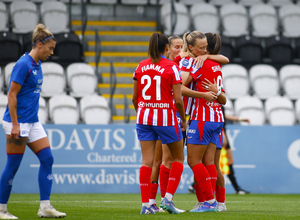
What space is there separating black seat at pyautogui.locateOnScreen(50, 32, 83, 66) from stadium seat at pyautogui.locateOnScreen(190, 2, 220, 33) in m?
3.48

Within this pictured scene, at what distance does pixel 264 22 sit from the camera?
52.0ft

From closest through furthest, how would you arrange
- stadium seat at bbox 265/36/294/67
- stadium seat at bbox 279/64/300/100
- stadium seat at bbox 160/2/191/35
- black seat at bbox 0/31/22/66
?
1. black seat at bbox 0/31/22/66
2. stadium seat at bbox 279/64/300/100
3. stadium seat at bbox 265/36/294/67
4. stadium seat at bbox 160/2/191/35

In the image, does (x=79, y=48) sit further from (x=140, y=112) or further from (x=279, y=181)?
(x=140, y=112)

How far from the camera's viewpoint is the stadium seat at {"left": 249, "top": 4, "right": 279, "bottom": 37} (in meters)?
15.7

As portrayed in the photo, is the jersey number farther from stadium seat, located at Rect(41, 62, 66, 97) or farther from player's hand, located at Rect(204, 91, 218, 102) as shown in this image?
stadium seat, located at Rect(41, 62, 66, 97)

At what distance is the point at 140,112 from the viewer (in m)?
5.84

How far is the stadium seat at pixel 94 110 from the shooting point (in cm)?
1220

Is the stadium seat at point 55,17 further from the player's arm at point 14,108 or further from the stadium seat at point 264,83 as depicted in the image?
the player's arm at point 14,108

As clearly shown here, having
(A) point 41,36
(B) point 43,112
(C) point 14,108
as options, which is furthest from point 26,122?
(B) point 43,112

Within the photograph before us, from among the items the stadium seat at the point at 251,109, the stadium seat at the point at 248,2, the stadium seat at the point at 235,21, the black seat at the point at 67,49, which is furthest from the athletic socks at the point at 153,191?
the stadium seat at the point at 248,2

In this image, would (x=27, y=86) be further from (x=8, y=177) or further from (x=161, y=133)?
(x=161, y=133)

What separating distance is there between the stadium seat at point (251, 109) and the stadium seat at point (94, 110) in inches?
117

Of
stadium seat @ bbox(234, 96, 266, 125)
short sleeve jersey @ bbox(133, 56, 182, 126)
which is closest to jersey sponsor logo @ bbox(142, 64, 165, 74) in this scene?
short sleeve jersey @ bbox(133, 56, 182, 126)

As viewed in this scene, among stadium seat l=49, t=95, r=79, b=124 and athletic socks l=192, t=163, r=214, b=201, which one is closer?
athletic socks l=192, t=163, r=214, b=201
